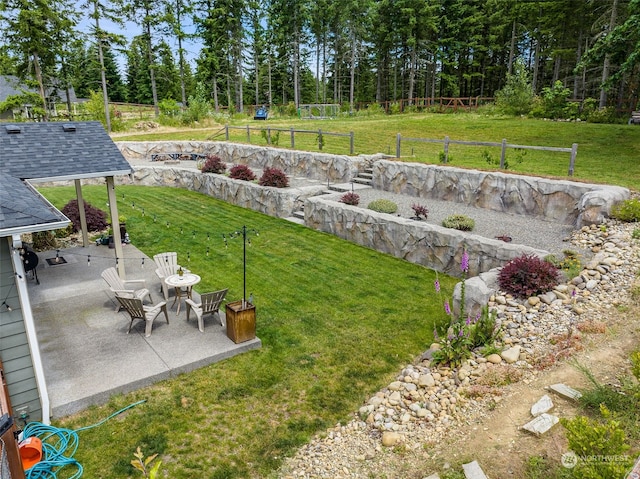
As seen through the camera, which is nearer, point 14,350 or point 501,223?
point 14,350

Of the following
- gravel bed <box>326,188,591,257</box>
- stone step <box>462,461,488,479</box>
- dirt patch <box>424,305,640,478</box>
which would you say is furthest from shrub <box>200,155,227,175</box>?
stone step <box>462,461,488,479</box>

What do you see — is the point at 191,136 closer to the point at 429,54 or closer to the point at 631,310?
the point at 631,310

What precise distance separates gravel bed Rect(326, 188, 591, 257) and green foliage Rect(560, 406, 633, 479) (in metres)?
5.87

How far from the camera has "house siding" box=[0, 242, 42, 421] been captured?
204 inches

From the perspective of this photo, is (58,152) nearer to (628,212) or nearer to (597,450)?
(597,450)

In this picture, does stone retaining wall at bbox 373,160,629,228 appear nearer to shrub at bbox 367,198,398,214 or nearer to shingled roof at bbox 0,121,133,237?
shrub at bbox 367,198,398,214

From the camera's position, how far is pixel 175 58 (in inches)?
1558

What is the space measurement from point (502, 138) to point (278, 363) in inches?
679

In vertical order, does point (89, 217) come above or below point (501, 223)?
below

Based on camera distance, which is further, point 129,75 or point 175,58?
point 129,75

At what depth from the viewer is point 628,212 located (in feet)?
29.9

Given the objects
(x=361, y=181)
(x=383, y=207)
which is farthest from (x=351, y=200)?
(x=361, y=181)

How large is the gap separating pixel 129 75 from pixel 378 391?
57.7 meters

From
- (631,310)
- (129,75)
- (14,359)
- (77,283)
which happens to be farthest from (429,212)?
(129,75)
